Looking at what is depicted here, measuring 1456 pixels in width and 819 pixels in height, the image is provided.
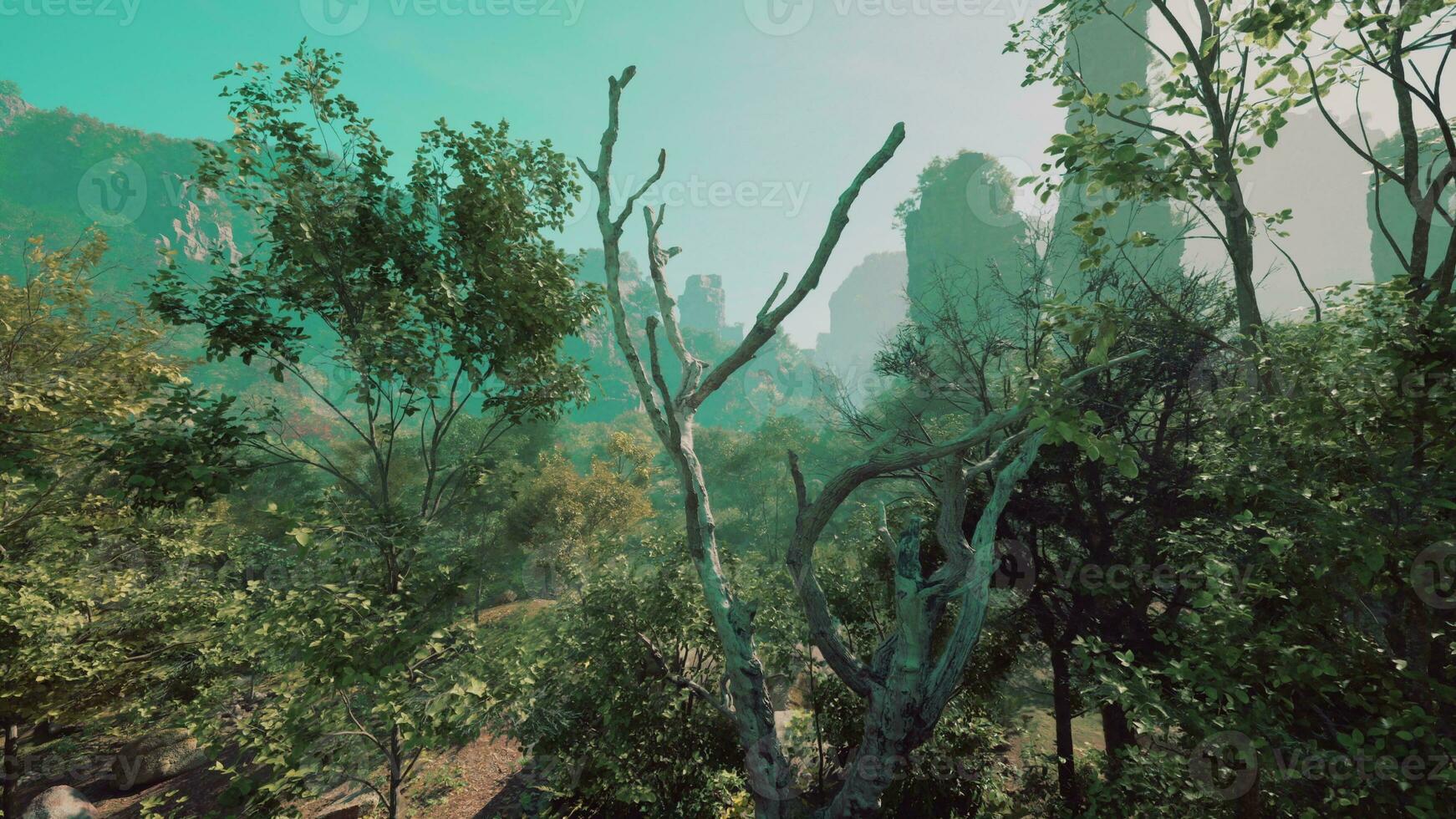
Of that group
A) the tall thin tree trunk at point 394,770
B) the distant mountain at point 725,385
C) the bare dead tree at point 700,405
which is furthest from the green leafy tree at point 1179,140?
the distant mountain at point 725,385

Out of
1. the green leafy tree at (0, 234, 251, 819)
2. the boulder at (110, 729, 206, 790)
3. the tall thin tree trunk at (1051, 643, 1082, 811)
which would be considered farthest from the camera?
the boulder at (110, 729, 206, 790)

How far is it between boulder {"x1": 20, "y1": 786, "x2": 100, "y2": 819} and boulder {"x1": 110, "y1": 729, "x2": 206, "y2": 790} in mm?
859

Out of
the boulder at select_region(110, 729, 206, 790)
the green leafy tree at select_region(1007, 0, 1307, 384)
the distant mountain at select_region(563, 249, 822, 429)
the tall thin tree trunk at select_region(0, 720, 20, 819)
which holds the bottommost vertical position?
the boulder at select_region(110, 729, 206, 790)

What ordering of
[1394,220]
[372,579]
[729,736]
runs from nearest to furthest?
[372,579] < [729,736] < [1394,220]

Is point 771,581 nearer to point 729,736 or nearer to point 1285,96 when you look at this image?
point 729,736

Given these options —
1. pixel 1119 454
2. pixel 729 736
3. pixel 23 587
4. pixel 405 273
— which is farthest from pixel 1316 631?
pixel 23 587

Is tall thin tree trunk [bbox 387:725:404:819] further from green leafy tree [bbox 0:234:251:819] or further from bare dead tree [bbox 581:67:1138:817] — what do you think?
green leafy tree [bbox 0:234:251:819]

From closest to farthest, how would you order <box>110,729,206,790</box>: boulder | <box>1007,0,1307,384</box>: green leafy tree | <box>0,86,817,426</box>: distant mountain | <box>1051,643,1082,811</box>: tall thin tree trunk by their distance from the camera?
<box>1007,0,1307,384</box>: green leafy tree, <box>1051,643,1082,811</box>: tall thin tree trunk, <box>110,729,206,790</box>: boulder, <box>0,86,817,426</box>: distant mountain

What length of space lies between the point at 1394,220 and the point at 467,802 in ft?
345

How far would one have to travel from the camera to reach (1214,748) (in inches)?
154

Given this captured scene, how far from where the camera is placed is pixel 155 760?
1273cm

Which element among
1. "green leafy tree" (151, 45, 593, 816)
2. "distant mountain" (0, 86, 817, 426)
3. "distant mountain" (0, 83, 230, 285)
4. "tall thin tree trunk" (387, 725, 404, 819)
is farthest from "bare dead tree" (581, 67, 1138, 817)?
"distant mountain" (0, 83, 230, 285)

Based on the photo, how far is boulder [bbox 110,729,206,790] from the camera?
12.1 metres

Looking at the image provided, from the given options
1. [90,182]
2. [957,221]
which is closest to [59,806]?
[957,221]
